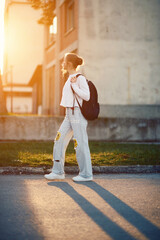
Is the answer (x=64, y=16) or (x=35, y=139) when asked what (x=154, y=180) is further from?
(x=64, y=16)

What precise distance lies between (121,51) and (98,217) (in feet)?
47.6

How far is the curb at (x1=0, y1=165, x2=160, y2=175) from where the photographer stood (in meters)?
7.02

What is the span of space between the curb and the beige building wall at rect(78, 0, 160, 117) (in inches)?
386

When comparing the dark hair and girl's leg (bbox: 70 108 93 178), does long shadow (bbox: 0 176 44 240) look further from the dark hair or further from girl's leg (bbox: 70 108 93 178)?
the dark hair

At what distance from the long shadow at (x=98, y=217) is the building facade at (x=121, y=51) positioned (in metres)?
12.1

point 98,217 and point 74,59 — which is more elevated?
point 74,59

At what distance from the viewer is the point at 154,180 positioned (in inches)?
255

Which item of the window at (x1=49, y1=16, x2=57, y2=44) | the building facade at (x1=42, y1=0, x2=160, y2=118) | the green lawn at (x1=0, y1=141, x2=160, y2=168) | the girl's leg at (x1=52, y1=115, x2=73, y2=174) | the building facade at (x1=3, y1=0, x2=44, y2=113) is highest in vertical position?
the building facade at (x1=3, y1=0, x2=44, y2=113)

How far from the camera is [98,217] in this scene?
3998 mm

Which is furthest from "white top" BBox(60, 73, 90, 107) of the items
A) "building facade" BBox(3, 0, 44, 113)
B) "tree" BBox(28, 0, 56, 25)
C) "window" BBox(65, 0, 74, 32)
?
"building facade" BBox(3, 0, 44, 113)

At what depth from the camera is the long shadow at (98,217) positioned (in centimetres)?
343

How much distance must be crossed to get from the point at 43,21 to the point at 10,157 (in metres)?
15.5

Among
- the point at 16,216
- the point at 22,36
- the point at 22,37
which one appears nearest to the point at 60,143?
the point at 16,216

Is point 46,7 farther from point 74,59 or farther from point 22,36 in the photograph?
point 22,36
